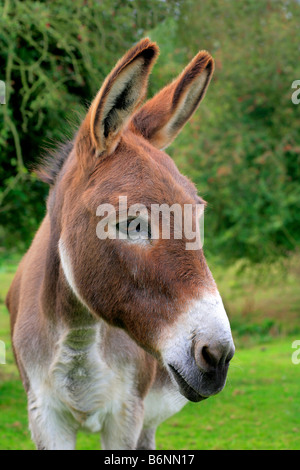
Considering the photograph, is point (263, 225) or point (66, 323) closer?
point (66, 323)

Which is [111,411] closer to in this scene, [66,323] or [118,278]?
[66,323]

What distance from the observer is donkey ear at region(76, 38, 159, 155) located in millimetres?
2406

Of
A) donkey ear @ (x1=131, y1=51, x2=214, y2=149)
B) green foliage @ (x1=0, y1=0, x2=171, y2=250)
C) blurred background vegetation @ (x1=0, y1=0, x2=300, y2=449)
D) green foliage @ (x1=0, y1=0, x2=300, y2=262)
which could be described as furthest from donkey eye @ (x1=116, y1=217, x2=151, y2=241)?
green foliage @ (x1=0, y1=0, x2=300, y2=262)

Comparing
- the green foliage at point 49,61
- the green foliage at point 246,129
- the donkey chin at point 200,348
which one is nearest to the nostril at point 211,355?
the donkey chin at point 200,348

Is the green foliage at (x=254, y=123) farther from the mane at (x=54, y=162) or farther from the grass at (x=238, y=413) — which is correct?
the mane at (x=54, y=162)

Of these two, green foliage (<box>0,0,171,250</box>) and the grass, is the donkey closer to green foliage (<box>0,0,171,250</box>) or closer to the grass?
the grass

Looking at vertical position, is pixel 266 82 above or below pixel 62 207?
below

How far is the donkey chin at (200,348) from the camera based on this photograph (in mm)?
2100

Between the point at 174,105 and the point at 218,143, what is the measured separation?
1068 centimetres

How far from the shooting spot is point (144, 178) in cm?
247

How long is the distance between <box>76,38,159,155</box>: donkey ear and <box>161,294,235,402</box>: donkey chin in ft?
2.97
